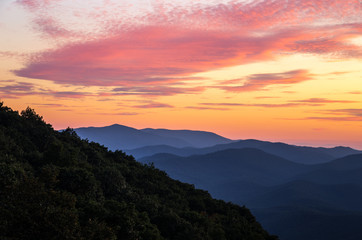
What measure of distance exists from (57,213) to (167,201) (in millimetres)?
35291

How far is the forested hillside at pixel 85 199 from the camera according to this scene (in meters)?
22.9

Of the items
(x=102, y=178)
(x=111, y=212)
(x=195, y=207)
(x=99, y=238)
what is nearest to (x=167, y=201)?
(x=195, y=207)

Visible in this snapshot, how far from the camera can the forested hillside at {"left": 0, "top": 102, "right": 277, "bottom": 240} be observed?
2289 centimetres

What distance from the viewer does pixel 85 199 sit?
1382 inches

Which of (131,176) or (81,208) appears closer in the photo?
(81,208)

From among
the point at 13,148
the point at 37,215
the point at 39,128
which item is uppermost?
the point at 39,128

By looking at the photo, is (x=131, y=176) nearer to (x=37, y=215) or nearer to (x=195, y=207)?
(x=195, y=207)

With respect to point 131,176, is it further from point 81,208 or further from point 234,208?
point 81,208

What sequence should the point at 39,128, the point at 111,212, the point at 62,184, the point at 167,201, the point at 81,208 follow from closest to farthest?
the point at 81,208 < the point at 111,212 < the point at 62,184 < the point at 167,201 < the point at 39,128

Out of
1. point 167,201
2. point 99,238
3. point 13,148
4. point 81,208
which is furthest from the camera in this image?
point 167,201

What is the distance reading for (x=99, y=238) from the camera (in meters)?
24.9

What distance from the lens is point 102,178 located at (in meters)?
48.2

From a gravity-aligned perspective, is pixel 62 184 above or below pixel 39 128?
below

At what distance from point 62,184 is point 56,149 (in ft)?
38.2
